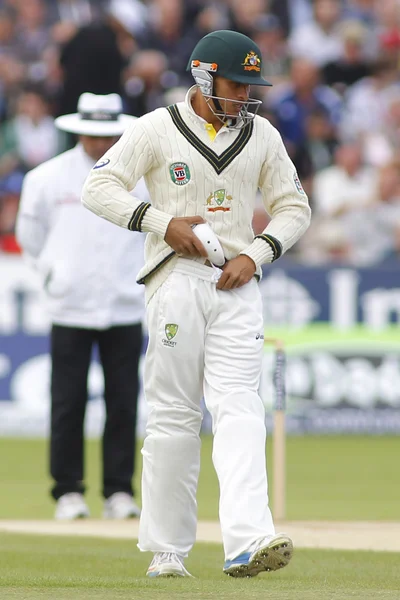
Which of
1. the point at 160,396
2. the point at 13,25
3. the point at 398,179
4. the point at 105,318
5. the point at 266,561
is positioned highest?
the point at 13,25

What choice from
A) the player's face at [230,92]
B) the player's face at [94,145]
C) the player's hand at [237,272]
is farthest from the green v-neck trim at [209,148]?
the player's face at [94,145]

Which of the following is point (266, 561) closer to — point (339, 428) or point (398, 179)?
point (339, 428)

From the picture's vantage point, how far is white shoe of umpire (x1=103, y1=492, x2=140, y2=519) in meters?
8.83

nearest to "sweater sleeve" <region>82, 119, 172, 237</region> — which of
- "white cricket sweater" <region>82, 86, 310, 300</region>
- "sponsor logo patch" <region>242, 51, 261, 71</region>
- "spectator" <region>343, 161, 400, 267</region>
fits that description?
"white cricket sweater" <region>82, 86, 310, 300</region>

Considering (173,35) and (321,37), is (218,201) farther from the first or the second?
(321,37)

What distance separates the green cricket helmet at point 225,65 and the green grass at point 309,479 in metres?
3.82

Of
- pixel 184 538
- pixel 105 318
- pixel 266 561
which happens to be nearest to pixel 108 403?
pixel 105 318

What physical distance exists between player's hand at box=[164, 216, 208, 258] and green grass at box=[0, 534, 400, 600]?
1.36 metres

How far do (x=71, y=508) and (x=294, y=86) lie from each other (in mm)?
9927

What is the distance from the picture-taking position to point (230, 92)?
596cm

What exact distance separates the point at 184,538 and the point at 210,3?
45.3ft

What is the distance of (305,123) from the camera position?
57.3 ft

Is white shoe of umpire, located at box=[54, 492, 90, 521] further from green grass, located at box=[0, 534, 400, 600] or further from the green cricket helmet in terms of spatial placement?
the green cricket helmet

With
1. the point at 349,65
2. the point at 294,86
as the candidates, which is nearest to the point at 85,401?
the point at 294,86
